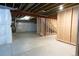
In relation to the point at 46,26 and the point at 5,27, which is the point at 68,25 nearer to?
the point at 5,27

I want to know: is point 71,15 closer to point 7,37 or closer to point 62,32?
point 62,32

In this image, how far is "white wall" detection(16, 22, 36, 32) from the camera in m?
14.9

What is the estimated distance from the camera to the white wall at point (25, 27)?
1494 cm

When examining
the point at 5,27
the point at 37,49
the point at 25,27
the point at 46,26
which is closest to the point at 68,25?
the point at 37,49

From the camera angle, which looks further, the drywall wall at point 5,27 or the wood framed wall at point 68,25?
the drywall wall at point 5,27

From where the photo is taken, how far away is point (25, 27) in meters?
15.3

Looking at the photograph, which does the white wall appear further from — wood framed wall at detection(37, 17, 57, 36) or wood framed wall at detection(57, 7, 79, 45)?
wood framed wall at detection(57, 7, 79, 45)

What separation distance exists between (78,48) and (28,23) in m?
12.6

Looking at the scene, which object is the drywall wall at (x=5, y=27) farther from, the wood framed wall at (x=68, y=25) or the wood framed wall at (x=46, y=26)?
the wood framed wall at (x=46, y=26)

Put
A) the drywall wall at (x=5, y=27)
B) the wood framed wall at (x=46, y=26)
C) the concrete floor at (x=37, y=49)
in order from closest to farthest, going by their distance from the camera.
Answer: the concrete floor at (x=37, y=49) → the drywall wall at (x=5, y=27) → the wood framed wall at (x=46, y=26)

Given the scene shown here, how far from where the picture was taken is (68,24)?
6008 mm

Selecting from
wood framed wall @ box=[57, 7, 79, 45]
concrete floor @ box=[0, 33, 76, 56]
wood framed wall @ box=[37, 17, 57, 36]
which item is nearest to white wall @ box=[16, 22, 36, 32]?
wood framed wall @ box=[37, 17, 57, 36]

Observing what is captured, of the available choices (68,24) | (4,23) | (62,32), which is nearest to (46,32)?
(62,32)

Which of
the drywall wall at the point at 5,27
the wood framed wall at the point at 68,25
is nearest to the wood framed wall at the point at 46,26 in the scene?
the wood framed wall at the point at 68,25
